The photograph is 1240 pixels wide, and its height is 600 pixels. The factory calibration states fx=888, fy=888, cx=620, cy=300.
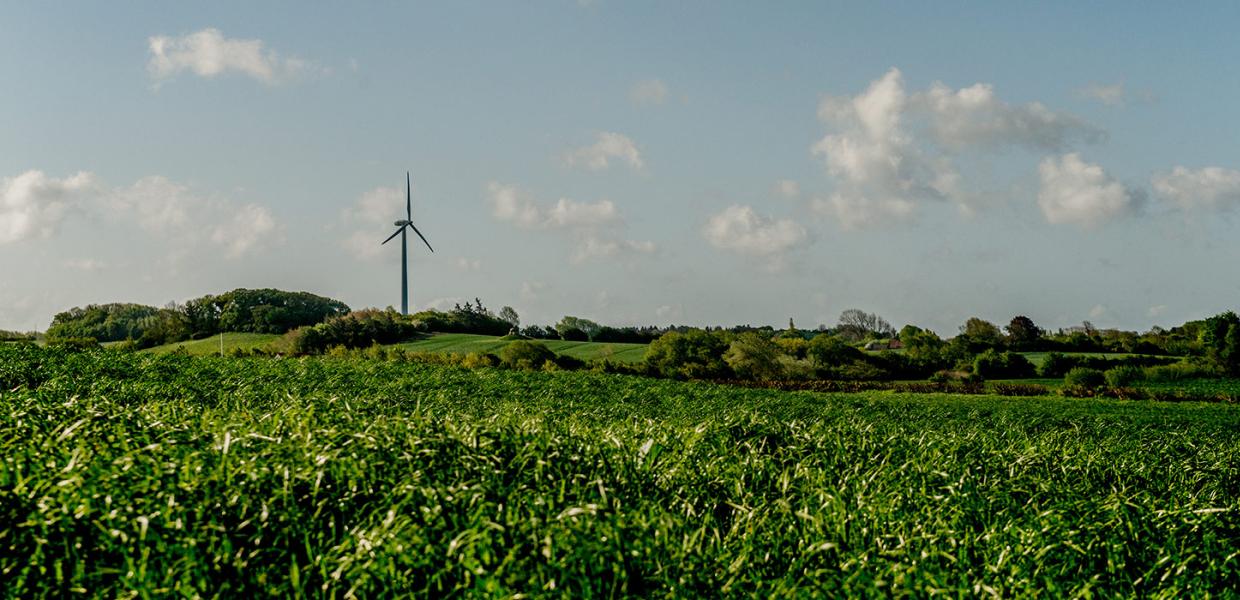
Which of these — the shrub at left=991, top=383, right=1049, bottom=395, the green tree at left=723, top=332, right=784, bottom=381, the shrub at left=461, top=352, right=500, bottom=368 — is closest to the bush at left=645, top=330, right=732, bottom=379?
the green tree at left=723, top=332, right=784, bottom=381

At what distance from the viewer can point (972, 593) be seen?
14.2 feet

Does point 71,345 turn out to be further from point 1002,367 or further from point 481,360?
point 1002,367

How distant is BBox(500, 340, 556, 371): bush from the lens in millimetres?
32188

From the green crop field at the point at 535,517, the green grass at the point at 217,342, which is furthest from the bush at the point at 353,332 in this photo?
the green crop field at the point at 535,517

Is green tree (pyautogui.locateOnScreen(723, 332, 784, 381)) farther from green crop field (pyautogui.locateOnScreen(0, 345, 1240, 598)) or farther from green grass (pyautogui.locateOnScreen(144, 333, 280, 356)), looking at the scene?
green grass (pyautogui.locateOnScreen(144, 333, 280, 356))

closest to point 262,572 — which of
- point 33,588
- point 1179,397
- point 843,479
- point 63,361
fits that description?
point 33,588

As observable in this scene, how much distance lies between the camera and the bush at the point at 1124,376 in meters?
34.8

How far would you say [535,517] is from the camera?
4410 millimetres

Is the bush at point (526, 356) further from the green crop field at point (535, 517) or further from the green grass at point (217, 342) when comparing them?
the green crop field at point (535, 517)

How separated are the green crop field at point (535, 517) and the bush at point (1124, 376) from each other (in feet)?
101

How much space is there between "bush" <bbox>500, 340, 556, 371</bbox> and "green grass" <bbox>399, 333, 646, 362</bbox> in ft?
21.1

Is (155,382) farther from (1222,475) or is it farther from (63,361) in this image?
(1222,475)

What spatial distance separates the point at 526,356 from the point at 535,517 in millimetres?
29243

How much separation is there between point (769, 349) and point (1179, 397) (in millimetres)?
13897
